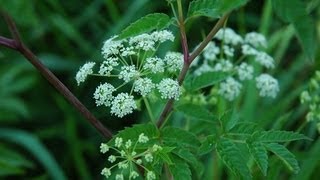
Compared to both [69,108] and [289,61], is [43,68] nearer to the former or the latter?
[69,108]

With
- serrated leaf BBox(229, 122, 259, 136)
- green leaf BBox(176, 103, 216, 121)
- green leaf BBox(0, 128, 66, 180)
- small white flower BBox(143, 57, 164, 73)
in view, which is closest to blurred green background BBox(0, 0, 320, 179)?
green leaf BBox(0, 128, 66, 180)

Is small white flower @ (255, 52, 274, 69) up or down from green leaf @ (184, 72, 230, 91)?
up

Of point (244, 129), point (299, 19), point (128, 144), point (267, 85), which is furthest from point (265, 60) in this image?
point (299, 19)

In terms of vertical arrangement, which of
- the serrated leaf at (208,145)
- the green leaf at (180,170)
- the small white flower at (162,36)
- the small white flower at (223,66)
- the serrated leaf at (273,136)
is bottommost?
the serrated leaf at (273,136)

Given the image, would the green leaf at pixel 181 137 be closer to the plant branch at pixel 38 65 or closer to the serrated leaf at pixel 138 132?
the serrated leaf at pixel 138 132

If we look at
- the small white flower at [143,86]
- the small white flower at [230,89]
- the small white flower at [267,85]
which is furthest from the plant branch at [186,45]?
the small white flower at [267,85]

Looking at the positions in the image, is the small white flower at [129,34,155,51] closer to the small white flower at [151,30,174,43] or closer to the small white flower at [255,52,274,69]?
the small white flower at [151,30,174,43]
